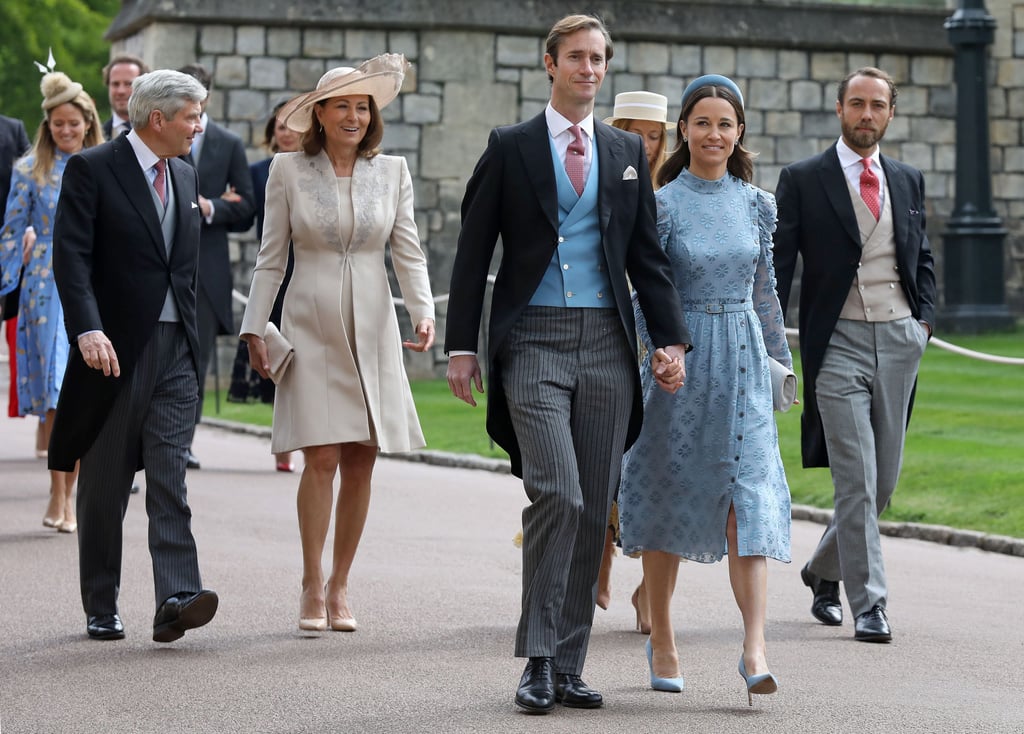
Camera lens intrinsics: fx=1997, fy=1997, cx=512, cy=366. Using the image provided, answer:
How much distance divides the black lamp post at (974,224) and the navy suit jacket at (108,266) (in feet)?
53.5

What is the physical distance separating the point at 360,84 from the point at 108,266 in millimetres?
1127

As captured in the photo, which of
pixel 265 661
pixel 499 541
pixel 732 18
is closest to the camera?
pixel 265 661

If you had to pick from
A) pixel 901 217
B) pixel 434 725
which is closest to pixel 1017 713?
pixel 434 725

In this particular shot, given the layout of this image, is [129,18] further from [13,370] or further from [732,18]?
[13,370]

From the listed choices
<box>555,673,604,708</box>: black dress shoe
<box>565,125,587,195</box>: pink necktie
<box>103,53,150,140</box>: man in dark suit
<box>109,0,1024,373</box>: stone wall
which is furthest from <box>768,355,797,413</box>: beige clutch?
<box>109,0,1024,373</box>: stone wall

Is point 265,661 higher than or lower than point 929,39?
lower

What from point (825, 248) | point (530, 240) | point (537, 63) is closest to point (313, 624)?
point (530, 240)

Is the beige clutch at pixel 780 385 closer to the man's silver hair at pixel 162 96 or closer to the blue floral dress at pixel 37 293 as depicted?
the man's silver hair at pixel 162 96

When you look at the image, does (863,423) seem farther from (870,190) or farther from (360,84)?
(360,84)

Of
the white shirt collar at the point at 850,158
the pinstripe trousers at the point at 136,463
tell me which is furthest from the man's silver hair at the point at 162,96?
the white shirt collar at the point at 850,158

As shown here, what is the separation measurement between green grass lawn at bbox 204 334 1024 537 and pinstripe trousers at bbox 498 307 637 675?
173 inches

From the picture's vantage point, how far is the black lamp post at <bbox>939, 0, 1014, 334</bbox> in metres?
22.2

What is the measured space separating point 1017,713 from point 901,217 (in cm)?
240

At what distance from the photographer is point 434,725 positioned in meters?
5.63
